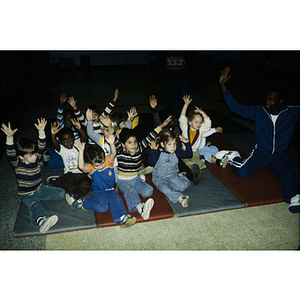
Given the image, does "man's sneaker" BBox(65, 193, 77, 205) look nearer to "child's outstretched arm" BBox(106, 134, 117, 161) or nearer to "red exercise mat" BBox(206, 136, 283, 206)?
"child's outstretched arm" BBox(106, 134, 117, 161)

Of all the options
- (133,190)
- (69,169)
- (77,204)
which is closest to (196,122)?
(133,190)

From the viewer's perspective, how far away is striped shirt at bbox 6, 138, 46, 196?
3.81 metres

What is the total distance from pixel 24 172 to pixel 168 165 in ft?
7.69

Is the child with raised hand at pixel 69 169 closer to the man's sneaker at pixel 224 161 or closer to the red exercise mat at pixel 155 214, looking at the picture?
the red exercise mat at pixel 155 214

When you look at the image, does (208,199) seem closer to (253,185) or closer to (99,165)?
(253,185)

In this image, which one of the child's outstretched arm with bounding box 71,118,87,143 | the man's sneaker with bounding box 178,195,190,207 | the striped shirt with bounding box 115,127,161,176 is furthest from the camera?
the child's outstretched arm with bounding box 71,118,87,143

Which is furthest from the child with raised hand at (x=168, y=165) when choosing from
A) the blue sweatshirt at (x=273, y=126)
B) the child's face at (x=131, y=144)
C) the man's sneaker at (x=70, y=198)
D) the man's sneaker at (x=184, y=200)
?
the blue sweatshirt at (x=273, y=126)

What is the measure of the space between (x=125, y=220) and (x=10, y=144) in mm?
2040

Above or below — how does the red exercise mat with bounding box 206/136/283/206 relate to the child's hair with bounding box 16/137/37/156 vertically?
below

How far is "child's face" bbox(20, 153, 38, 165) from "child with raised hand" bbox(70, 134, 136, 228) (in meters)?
0.73

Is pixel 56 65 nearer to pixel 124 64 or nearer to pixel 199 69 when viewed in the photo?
pixel 124 64

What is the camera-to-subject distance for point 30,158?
3811mm

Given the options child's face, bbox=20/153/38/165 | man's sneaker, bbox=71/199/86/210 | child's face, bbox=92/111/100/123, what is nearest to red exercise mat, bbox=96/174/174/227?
man's sneaker, bbox=71/199/86/210

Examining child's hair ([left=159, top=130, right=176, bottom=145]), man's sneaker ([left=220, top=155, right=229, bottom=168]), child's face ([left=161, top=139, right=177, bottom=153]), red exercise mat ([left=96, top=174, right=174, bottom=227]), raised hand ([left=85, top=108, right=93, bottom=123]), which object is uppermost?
raised hand ([left=85, top=108, right=93, bottom=123])
